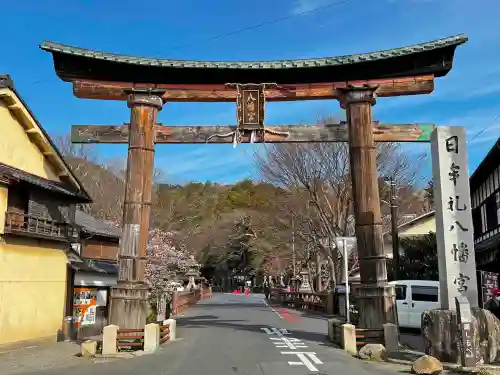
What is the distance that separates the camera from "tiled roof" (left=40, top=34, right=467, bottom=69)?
14.4 m

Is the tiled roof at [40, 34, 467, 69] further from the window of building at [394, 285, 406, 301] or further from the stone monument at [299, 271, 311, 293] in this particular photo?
the stone monument at [299, 271, 311, 293]

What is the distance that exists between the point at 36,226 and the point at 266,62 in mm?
10206

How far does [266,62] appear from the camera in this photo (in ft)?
50.0

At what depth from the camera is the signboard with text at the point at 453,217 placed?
37.2 ft

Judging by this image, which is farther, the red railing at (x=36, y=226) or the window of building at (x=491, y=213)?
the window of building at (x=491, y=213)

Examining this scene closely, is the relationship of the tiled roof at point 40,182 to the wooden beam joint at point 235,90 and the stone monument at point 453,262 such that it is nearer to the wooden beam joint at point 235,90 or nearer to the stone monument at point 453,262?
the wooden beam joint at point 235,90

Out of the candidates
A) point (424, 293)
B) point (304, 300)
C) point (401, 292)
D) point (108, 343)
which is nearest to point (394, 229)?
point (401, 292)

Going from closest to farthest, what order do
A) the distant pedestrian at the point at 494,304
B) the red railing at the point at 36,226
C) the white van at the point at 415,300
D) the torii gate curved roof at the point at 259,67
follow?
the torii gate curved roof at the point at 259,67 < the red railing at the point at 36,226 < the distant pedestrian at the point at 494,304 < the white van at the point at 415,300

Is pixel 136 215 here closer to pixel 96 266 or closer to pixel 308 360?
pixel 308 360

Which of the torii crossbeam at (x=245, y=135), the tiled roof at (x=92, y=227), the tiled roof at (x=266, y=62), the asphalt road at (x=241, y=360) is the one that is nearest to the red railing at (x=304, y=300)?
the tiled roof at (x=92, y=227)

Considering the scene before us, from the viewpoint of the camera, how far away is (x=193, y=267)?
5806cm

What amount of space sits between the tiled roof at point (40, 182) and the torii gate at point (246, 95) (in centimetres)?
266

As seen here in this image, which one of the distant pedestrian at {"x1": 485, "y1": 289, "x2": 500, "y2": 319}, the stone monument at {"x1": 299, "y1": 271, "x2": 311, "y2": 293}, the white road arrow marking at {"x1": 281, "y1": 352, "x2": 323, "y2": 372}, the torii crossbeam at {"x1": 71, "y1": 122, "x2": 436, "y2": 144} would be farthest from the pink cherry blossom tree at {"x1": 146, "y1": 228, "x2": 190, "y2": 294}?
the distant pedestrian at {"x1": 485, "y1": 289, "x2": 500, "y2": 319}

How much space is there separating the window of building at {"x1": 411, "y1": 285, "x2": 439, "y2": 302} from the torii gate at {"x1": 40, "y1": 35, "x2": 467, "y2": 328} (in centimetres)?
746
